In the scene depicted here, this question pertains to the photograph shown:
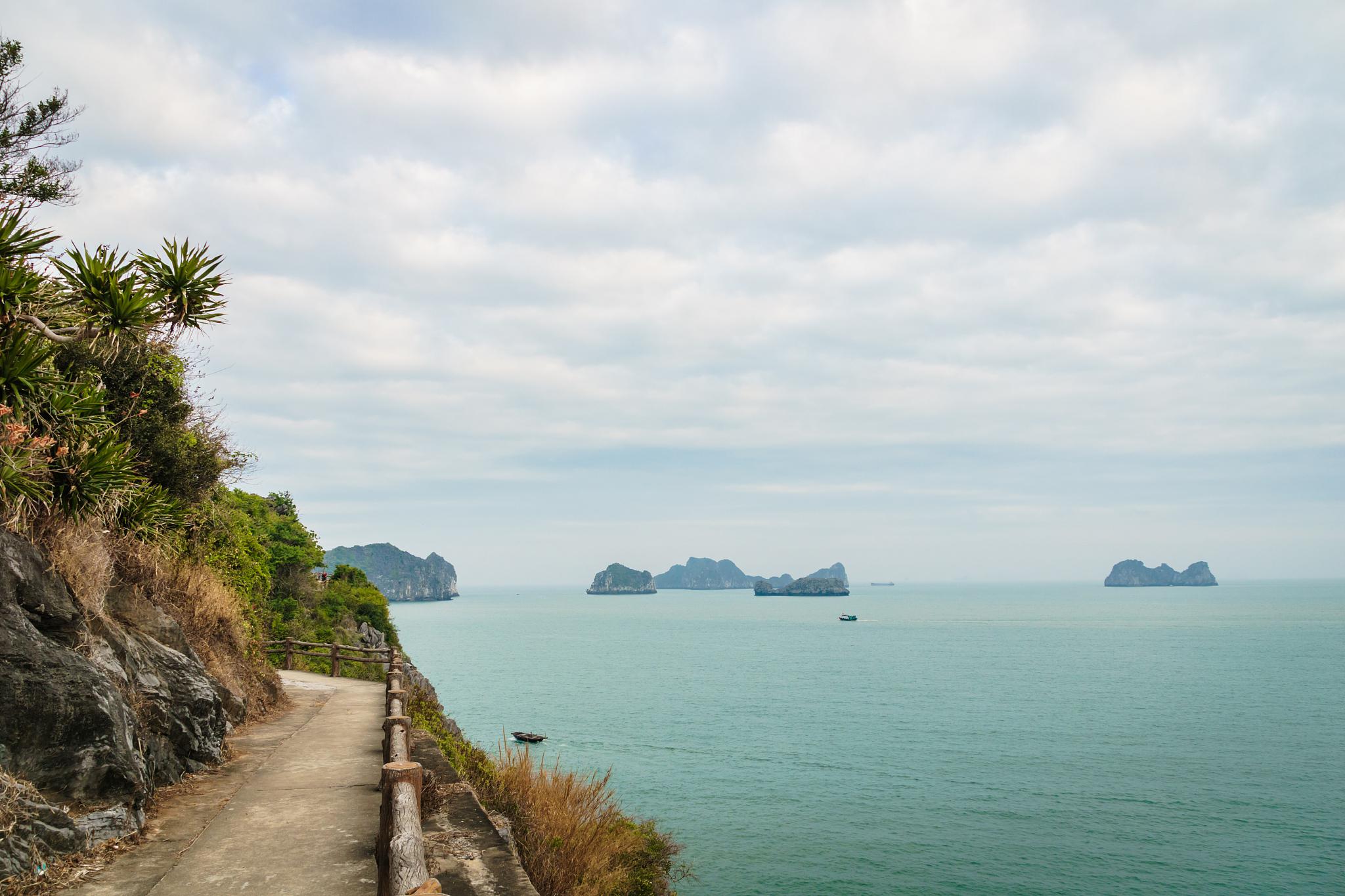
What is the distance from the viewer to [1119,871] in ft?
80.8

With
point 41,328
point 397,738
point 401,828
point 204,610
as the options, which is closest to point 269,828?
point 397,738

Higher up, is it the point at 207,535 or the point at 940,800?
the point at 207,535

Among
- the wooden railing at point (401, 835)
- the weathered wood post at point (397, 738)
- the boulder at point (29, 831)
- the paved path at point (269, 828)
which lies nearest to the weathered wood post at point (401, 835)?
the wooden railing at point (401, 835)

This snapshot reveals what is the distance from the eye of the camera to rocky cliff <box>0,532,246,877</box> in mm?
6492

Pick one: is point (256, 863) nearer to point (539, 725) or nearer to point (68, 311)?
point (68, 311)

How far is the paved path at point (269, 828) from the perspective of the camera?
21.9 feet

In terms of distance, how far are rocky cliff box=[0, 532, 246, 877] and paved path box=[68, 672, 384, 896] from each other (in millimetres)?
499

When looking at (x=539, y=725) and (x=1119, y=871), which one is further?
(x=539, y=725)

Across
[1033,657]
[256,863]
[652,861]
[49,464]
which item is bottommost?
[1033,657]

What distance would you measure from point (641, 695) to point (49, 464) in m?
56.1

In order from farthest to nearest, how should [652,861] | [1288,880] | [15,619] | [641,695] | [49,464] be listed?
1. [641,695]
2. [1288,880]
3. [652,861]
4. [49,464]
5. [15,619]

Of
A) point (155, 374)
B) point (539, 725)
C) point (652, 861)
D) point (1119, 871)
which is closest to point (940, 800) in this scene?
point (1119, 871)

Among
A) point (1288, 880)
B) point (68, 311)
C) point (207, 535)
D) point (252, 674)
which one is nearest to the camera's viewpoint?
point (68, 311)

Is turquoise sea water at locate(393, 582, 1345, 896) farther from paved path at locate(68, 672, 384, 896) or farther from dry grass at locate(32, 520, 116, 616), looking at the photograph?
dry grass at locate(32, 520, 116, 616)
